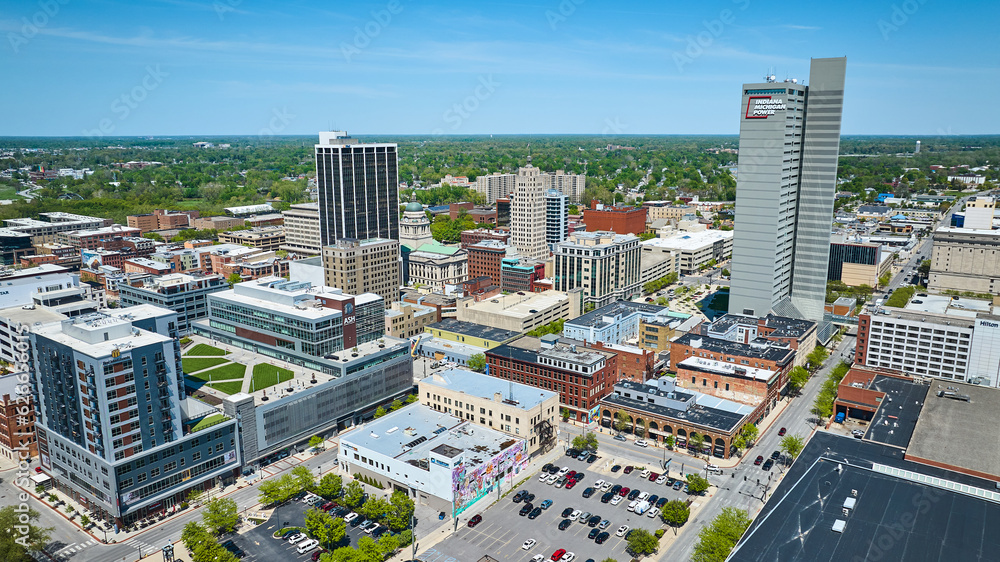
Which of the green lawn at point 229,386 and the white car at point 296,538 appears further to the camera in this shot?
the green lawn at point 229,386

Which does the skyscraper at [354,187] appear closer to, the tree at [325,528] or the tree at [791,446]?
the tree at [325,528]

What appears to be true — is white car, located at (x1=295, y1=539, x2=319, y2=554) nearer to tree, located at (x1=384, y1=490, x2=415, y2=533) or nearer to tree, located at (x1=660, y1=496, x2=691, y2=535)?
Result: tree, located at (x1=384, y1=490, x2=415, y2=533)

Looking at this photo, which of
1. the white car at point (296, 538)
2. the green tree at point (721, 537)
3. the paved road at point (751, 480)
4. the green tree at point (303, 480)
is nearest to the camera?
the green tree at point (721, 537)

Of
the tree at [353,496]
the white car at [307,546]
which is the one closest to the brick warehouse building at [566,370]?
the tree at [353,496]

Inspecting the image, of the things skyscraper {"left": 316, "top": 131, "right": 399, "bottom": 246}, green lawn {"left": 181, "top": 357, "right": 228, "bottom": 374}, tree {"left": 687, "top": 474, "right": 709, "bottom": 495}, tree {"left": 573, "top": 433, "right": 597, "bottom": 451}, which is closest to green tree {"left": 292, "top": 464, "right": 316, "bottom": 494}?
green lawn {"left": 181, "top": 357, "right": 228, "bottom": 374}

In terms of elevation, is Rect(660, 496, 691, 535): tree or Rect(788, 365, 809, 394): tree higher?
Rect(788, 365, 809, 394): tree

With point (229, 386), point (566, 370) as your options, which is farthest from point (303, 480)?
point (566, 370)

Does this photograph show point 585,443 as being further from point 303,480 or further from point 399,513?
point 303,480
